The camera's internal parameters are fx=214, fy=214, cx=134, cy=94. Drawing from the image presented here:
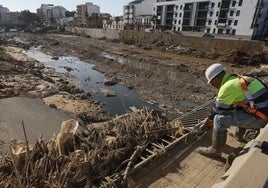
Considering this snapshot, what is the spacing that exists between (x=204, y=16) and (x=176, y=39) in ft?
61.9

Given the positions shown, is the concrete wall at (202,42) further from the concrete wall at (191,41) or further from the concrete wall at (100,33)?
the concrete wall at (100,33)

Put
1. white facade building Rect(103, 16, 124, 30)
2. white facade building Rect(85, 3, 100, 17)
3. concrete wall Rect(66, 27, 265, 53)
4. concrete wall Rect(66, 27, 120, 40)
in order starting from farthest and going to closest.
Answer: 1. white facade building Rect(85, 3, 100, 17)
2. white facade building Rect(103, 16, 124, 30)
3. concrete wall Rect(66, 27, 120, 40)
4. concrete wall Rect(66, 27, 265, 53)

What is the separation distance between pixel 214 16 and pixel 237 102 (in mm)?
48497

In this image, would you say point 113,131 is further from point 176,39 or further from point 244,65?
point 176,39

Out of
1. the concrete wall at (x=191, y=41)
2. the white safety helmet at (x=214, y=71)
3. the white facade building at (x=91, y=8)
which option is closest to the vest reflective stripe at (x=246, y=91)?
the white safety helmet at (x=214, y=71)

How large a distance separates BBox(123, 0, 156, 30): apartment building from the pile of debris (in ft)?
216

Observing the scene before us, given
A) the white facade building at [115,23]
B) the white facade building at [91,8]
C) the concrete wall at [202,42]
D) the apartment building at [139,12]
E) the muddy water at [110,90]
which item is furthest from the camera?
the white facade building at [91,8]

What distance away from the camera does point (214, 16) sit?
4625cm

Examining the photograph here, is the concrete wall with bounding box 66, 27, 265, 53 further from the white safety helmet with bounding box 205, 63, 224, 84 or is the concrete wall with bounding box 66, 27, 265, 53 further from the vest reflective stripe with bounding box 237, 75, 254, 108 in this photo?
the vest reflective stripe with bounding box 237, 75, 254, 108

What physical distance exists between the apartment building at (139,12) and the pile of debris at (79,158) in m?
65.7

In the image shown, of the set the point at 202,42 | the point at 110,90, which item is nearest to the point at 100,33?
the point at 202,42

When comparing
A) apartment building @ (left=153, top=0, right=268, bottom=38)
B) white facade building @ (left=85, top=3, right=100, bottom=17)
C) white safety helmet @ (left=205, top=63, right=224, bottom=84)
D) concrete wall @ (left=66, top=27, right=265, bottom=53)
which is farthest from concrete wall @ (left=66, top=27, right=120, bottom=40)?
white safety helmet @ (left=205, top=63, right=224, bottom=84)

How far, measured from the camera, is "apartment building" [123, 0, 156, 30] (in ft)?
228

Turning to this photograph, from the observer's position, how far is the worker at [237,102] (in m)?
3.46
